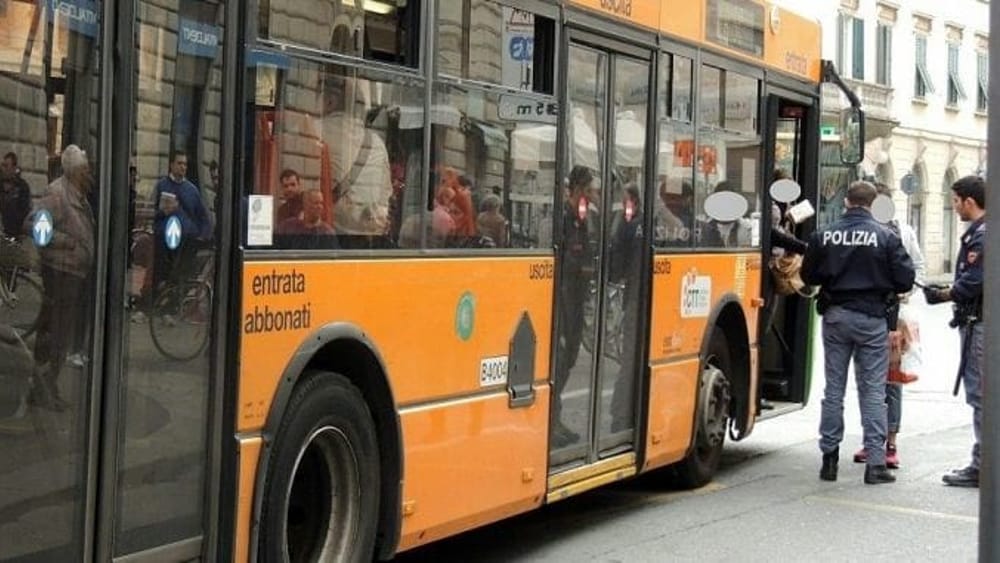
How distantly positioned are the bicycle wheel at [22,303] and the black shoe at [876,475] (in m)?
6.66

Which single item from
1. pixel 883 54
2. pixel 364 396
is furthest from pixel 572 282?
pixel 883 54

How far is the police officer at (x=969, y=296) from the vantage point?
939 centimetres

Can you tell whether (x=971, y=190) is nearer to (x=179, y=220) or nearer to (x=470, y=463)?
(x=470, y=463)

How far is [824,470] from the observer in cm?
978

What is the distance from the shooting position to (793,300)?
11.0 metres

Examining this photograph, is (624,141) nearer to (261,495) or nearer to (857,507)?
(857,507)

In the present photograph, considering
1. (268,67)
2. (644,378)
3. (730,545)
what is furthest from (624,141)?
(268,67)

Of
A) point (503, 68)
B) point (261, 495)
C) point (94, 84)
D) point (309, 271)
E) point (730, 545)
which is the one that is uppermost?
point (503, 68)

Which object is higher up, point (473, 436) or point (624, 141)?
point (624, 141)

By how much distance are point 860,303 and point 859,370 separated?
45 centimetres

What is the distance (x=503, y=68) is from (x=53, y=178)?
9.06 ft

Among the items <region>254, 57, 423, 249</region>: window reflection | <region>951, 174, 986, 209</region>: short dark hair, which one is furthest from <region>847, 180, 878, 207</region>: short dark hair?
<region>254, 57, 423, 249</region>: window reflection

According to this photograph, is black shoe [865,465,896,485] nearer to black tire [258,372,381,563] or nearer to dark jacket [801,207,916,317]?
dark jacket [801,207,916,317]

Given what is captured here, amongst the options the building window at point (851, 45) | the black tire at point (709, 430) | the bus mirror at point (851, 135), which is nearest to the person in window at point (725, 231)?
the black tire at point (709, 430)
